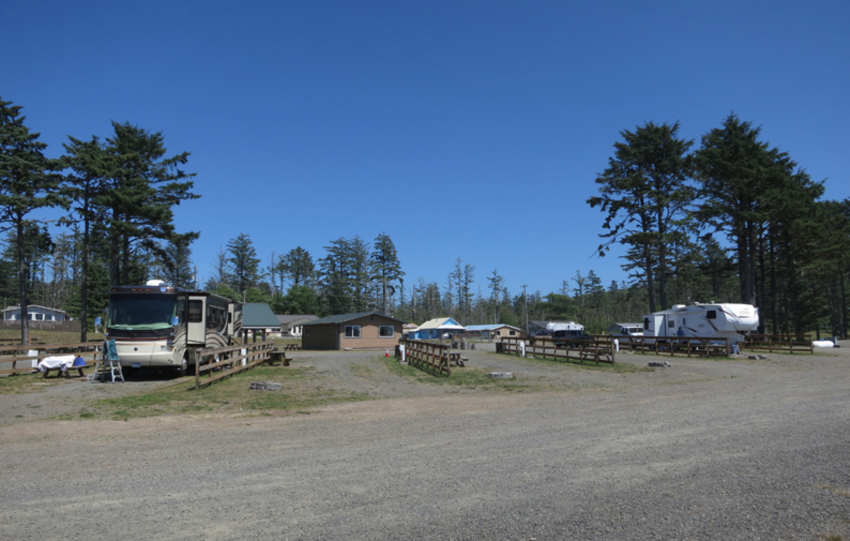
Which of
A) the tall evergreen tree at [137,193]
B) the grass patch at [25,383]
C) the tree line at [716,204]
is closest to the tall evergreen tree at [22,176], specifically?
the tall evergreen tree at [137,193]

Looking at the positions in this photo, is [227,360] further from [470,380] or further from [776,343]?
[776,343]

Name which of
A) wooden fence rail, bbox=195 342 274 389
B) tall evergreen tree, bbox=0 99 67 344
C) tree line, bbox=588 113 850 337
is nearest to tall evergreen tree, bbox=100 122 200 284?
tall evergreen tree, bbox=0 99 67 344

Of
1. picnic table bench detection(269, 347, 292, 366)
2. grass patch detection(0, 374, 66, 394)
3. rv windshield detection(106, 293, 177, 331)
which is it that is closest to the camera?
grass patch detection(0, 374, 66, 394)

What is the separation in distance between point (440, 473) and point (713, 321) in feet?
84.0

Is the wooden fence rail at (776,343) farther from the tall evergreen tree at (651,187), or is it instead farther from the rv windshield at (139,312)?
the rv windshield at (139,312)

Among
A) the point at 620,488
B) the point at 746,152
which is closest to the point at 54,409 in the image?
the point at 620,488

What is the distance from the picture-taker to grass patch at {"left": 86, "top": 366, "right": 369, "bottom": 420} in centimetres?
998

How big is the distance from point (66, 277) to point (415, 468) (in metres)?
95.0

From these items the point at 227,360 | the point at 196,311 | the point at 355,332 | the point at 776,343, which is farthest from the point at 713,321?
the point at 355,332

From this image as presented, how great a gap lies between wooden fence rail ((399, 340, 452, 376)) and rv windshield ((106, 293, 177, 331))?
8604 millimetres

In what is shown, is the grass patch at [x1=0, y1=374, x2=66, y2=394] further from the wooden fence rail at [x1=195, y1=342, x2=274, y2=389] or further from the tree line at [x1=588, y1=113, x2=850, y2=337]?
the tree line at [x1=588, y1=113, x2=850, y2=337]

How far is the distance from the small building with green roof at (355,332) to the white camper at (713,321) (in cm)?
2308

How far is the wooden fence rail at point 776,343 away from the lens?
2817cm

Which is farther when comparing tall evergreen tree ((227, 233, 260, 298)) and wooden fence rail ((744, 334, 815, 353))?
tall evergreen tree ((227, 233, 260, 298))
